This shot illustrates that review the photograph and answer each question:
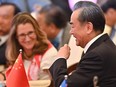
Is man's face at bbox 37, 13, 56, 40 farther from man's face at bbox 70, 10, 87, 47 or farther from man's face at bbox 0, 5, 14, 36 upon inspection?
man's face at bbox 70, 10, 87, 47

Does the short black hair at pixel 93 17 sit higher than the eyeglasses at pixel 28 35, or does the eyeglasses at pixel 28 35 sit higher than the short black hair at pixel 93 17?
the short black hair at pixel 93 17

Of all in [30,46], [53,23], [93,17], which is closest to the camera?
[93,17]

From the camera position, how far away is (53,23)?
501 centimetres

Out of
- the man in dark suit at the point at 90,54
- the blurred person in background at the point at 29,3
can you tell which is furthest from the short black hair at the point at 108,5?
the man in dark suit at the point at 90,54

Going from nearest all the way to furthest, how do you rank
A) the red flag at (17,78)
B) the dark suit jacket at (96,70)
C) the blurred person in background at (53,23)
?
1. the dark suit jacket at (96,70)
2. the red flag at (17,78)
3. the blurred person in background at (53,23)

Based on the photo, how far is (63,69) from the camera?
264cm

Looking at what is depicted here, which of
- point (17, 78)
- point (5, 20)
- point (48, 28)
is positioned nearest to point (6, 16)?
point (5, 20)

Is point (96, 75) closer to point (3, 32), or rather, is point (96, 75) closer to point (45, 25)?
point (3, 32)

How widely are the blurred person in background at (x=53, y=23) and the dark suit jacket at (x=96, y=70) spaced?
2.07m

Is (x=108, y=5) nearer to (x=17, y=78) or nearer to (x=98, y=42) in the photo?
(x=17, y=78)

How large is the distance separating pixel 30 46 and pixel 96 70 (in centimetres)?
141

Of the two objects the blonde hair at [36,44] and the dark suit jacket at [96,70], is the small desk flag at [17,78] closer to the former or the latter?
the dark suit jacket at [96,70]

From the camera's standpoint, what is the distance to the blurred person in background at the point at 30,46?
148 inches

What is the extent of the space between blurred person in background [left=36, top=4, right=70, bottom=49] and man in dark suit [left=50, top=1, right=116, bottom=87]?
1.95m
